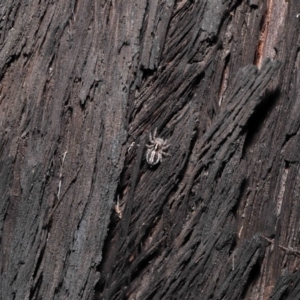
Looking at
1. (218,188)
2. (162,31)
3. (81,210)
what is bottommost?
(81,210)

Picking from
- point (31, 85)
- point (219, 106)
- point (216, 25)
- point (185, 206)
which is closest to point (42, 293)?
point (185, 206)

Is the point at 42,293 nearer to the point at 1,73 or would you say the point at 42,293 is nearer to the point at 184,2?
the point at 1,73

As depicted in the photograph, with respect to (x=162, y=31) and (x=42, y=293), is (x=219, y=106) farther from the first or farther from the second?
(x=42, y=293)

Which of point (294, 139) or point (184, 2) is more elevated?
point (184, 2)
